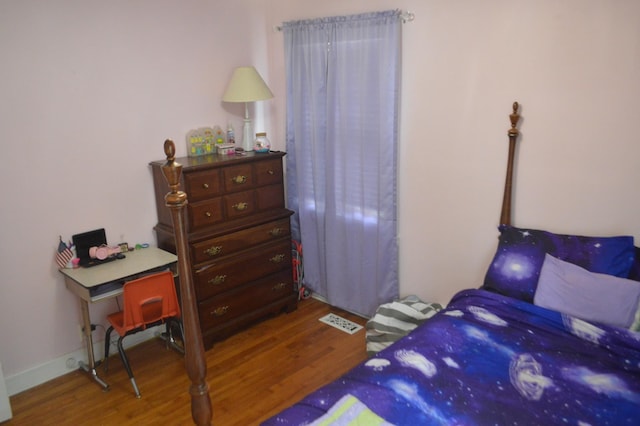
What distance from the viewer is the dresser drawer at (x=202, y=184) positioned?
122 inches

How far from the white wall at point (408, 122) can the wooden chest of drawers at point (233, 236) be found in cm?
42

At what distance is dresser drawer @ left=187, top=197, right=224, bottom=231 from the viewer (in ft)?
10.4

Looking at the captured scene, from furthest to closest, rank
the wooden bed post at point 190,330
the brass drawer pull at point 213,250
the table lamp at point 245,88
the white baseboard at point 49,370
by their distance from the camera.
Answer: the table lamp at point 245,88
the brass drawer pull at point 213,250
the white baseboard at point 49,370
the wooden bed post at point 190,330

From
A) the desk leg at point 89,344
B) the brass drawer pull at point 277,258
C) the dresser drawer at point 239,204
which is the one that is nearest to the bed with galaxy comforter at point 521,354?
the brass drawer pull at point 277,258

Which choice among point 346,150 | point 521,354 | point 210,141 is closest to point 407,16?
point 346,150

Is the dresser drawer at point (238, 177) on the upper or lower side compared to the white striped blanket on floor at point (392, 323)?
upper

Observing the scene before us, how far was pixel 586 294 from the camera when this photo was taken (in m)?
2.27

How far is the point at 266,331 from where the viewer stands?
3.52 metres

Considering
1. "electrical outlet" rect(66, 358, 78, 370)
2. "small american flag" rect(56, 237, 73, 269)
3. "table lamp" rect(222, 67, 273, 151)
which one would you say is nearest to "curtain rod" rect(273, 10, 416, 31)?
"table lamp" rect(222, 67, 273, 151)

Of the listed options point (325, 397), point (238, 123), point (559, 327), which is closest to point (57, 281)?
point (238, 123)

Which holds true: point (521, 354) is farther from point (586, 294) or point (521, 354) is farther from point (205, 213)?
point (205, 213)

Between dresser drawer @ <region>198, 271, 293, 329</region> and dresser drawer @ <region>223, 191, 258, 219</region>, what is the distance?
523 mm

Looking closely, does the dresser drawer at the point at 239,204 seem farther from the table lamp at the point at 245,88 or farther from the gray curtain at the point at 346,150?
the table lamp at the point at 245,88

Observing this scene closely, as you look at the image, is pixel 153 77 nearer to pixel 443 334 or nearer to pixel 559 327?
pixel 443 334
